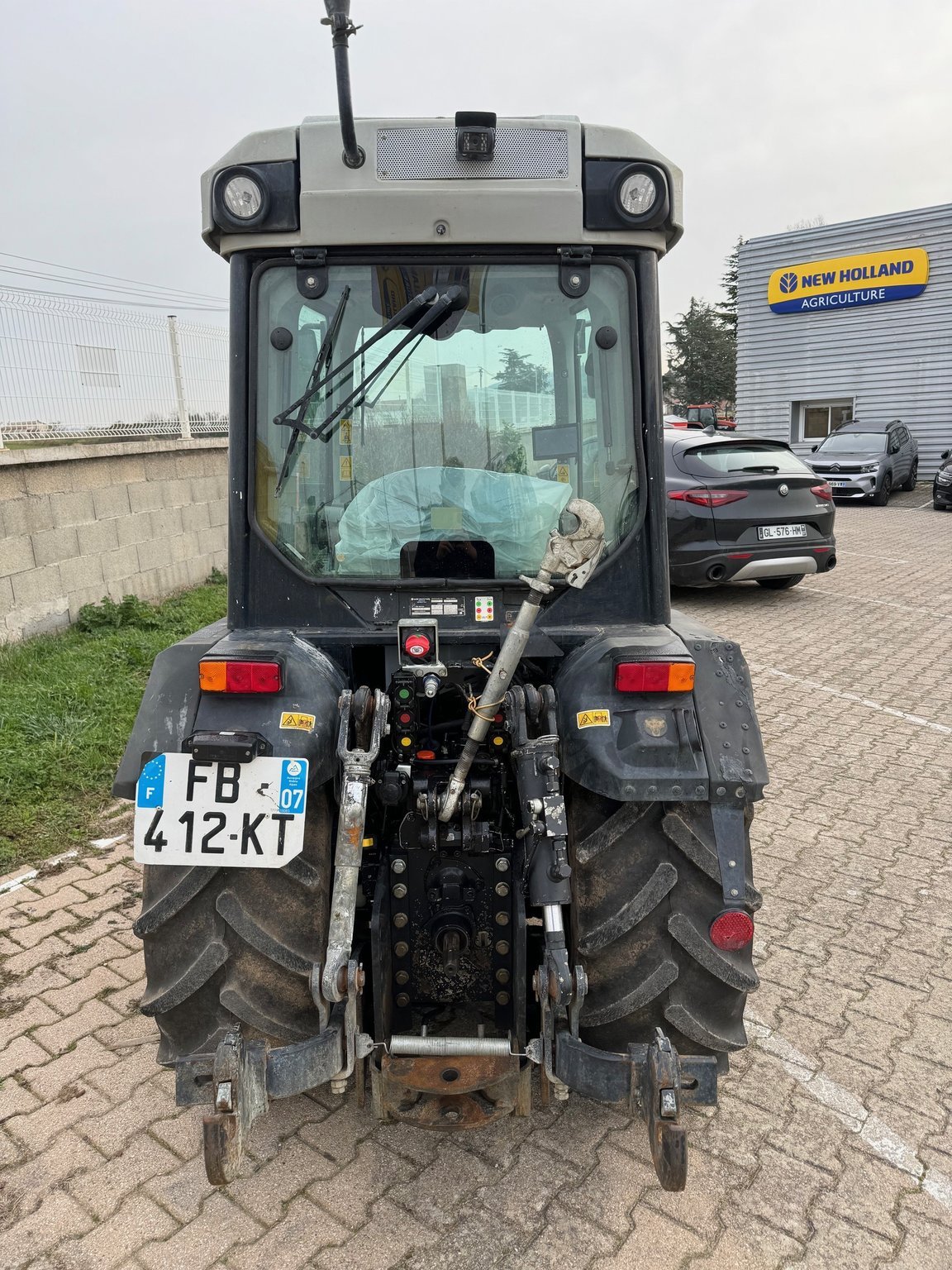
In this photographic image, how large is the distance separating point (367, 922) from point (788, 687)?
16.8 ft

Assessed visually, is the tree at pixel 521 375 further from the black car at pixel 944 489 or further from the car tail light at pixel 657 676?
the black car at pixel 944 489

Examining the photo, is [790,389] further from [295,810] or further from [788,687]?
[295,810]

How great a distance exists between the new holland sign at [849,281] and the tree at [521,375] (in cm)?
2273

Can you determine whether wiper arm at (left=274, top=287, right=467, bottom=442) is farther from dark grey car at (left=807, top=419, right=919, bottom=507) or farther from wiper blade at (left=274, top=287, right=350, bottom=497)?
dark grey car at (left=807, top=419, right=919, bottom=507)

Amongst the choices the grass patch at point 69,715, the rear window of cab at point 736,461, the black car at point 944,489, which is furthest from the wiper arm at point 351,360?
the black car at point 944,489

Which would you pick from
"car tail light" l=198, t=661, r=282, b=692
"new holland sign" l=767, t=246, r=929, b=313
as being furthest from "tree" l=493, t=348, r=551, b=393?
"new holland sign" l=767, t=246, r=929, b=313

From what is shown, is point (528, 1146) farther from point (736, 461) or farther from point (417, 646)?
point (736, 461)

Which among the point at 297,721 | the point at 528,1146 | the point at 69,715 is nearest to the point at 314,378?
the point at 297,721

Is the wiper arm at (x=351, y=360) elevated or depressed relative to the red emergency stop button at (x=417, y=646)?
elevated

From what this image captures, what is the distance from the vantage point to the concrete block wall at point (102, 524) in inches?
272

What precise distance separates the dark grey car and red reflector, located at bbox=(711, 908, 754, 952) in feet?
62.2

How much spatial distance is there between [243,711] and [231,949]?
589mm

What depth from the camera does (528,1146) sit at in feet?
8.30

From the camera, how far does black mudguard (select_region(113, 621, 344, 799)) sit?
7.36ft
